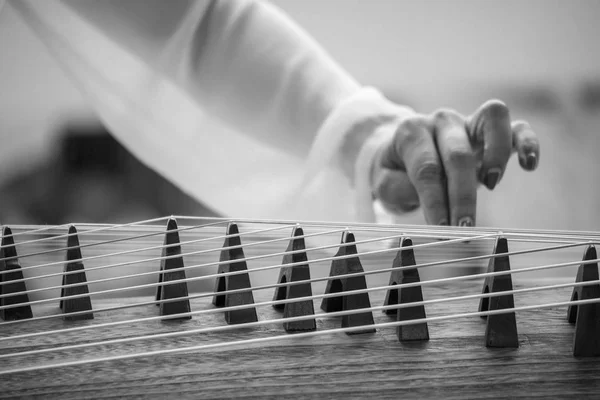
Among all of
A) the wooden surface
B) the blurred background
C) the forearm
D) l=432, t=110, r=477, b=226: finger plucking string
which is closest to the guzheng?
the wooden surface

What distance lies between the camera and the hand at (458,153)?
131 centimetres

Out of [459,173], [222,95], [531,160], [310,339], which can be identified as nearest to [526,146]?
[531,160]

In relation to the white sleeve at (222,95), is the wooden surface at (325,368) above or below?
below

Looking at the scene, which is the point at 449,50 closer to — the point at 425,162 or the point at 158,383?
the point at 425,162

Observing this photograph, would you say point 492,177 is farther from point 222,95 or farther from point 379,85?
point 222,95

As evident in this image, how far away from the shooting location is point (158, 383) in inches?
23.2

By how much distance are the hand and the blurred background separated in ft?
1.80

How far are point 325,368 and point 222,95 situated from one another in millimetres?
1395

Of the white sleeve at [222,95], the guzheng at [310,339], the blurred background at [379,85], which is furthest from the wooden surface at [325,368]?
the blurred background at [379,85]

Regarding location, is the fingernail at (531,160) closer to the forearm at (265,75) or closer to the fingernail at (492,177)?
the fingernail at (492,177)

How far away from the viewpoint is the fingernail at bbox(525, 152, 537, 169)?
4.14 ft

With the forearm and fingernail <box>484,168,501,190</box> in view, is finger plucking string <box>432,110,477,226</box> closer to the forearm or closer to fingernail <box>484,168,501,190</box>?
fingernail <box>484,168,501,190</box>

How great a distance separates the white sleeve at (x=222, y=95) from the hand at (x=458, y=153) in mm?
306

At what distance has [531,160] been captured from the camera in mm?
1271
